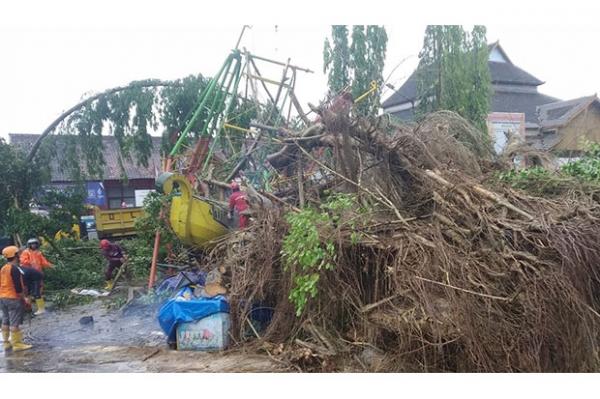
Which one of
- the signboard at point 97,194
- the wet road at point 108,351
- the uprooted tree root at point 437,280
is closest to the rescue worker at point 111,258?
the wet road at point 108,351

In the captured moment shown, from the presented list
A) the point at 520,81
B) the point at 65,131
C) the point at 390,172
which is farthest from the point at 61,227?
the point at 520,81

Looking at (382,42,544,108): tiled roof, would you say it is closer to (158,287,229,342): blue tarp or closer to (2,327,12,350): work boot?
(158,287,229,342): blue tarp

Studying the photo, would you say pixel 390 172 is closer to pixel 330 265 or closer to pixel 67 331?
pixel 330 265

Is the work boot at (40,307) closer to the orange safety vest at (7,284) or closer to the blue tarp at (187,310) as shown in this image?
the orange safety vest at (7,284)

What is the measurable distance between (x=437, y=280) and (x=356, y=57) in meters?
9.34

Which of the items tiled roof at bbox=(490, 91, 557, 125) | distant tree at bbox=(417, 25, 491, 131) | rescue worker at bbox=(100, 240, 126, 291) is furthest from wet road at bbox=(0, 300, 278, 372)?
tiled roof at bbox=(490, 91, 557, 125)

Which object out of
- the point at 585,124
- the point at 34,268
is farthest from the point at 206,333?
Answer: the point at 585,124

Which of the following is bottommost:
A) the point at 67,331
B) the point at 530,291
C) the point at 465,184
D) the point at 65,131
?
the point at 67,331

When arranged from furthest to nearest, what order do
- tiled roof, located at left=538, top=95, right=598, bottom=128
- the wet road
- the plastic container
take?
tiled roof, located at left=538, top=95, right=598, bottom=128 → the plastic container → the wet road

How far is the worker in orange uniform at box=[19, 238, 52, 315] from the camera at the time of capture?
7152 mm

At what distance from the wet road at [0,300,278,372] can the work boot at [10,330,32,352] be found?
11 cm

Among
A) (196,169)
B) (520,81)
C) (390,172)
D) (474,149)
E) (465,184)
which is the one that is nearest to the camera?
(465,184)

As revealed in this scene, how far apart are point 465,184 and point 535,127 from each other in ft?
41.9

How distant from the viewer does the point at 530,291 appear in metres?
4.71
